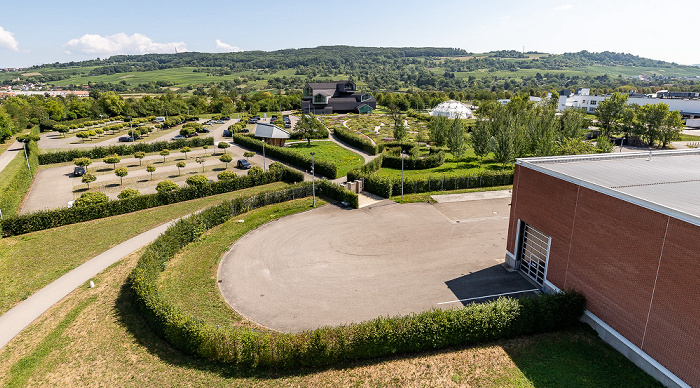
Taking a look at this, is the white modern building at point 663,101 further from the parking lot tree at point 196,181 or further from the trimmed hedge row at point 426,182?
the parking lot tree at point 196,181

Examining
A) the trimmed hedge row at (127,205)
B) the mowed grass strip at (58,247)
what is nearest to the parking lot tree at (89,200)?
the trimmed hedge row at (127,205)

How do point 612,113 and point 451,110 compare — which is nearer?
point 612,113

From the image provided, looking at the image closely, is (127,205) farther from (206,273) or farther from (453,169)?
(453,169)

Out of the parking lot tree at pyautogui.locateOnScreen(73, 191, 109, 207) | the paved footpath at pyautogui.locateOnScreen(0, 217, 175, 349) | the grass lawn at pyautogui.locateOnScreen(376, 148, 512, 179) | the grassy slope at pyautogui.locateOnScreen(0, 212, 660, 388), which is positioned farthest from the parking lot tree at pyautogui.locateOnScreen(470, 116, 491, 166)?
the parking lot tree at pyautogui.locateOnScreen(73, 191, 109, 207)

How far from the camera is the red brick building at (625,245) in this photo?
14234mm

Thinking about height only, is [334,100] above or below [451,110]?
above

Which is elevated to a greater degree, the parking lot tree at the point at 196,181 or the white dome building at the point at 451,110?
the white dome building at the point at 451,110

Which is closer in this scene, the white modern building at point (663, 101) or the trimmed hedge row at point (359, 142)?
the trimmed hedge row at point (359, 142)

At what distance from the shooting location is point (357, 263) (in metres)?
25.2

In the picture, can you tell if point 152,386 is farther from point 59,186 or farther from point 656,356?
point 59,186

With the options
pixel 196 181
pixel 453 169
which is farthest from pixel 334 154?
pixel 196 181

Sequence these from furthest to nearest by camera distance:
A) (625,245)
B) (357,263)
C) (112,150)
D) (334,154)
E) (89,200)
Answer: (334,154) → (112,150) → (89,200) → (357,263) → (625,245)

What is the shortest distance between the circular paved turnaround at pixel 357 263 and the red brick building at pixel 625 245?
3.98 m

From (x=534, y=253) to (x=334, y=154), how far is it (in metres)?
42.1
